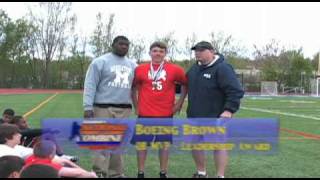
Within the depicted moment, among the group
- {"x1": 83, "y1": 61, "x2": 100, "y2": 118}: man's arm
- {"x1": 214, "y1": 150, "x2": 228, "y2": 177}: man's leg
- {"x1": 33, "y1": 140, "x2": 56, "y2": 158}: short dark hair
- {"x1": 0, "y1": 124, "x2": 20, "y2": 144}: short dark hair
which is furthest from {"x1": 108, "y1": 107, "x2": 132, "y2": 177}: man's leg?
{"x1": 33, "y1": 140, "x2": 56, "y2": 158}: short dark hair

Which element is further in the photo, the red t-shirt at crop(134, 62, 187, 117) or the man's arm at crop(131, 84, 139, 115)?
the man's arm at crop(131, 84, 139, 115)

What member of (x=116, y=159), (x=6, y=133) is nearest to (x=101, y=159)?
(x=116, y=159)

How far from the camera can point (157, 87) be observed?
A: 24.1 ft

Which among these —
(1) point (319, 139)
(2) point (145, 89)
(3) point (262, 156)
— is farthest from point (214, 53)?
(1) point (319, 139)

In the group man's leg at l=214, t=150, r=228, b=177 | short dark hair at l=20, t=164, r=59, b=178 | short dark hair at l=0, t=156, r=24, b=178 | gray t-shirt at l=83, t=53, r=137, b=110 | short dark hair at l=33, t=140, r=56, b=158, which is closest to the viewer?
short dark hair at l=20, t=164, r=59, b=178

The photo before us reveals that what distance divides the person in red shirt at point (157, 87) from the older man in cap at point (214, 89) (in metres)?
0.27

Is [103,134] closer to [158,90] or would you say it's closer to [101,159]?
[101,159]

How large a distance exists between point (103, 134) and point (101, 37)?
68991 millimetres

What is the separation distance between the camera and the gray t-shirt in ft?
24.0

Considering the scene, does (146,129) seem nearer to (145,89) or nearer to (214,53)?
(145,89)

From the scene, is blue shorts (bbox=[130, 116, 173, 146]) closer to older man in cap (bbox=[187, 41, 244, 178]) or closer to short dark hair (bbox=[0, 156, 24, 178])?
older man in cap (bbox=[187, 41, 244, 178])

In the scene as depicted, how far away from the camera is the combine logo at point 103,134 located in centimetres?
733

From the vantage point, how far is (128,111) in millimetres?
7504

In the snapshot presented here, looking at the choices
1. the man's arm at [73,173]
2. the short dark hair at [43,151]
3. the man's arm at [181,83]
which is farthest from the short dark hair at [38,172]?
the man's arm at [181,83]
